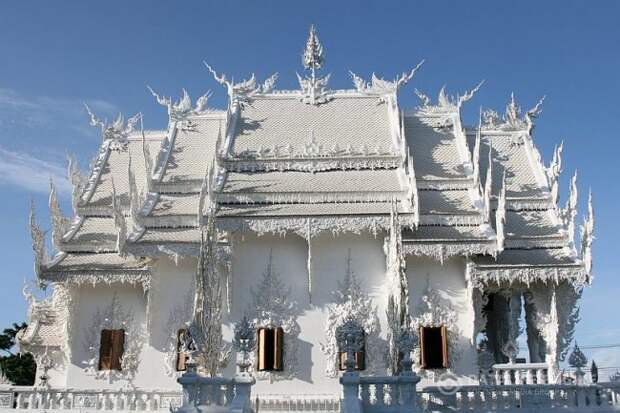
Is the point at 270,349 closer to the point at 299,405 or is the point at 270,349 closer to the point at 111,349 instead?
the point at 299,405

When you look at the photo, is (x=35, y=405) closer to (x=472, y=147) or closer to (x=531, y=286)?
(x=531, y=286)

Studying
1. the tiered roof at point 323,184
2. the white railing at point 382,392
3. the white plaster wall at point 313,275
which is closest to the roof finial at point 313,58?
the tiered roof at point 323,184

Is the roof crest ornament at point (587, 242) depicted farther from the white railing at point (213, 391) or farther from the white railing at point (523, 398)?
the white railing at point (213, 391)

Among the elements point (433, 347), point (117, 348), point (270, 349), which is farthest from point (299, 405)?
point (117, 348)

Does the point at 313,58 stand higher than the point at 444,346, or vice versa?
the point at 313,58

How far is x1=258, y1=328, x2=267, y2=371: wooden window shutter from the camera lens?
15.2 meters

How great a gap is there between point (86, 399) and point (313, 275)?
5784mm

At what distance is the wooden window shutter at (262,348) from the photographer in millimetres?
15195

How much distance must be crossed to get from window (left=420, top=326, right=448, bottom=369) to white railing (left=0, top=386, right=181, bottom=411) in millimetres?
5990

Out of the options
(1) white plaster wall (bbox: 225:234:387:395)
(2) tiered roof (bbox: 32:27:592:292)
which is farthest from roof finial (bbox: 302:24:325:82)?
(1) white plaster wall (bbox: 225:234:387:395)

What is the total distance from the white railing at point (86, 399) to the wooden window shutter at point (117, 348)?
3335 mm

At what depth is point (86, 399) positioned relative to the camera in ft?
39.8

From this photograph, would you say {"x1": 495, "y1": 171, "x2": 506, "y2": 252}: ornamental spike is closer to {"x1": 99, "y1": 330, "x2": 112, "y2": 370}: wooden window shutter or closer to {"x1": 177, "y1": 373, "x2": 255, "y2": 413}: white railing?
{"x1": 177, "y1": 373, "x2": 255, "y2": 413}: white railing

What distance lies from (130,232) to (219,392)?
289 inches
